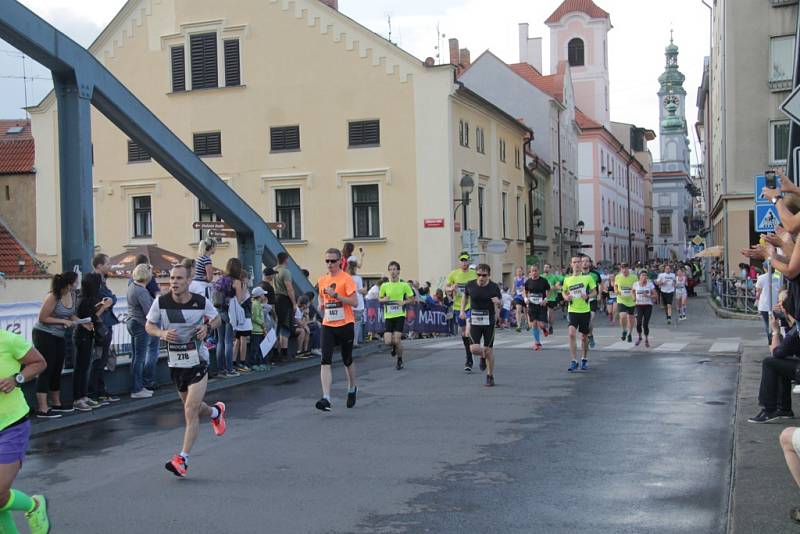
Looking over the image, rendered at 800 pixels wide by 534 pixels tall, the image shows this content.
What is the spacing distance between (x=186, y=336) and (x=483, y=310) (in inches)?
257

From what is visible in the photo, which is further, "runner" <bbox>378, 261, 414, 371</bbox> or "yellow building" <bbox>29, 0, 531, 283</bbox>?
"yellow building" <bbox>29, 0, 531, 283</bbox>

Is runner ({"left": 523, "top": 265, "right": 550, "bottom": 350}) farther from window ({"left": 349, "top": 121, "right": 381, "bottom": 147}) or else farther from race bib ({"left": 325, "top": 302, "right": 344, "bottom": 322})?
window ({"left": 349, "top": 121, "right": 381, "bottom": 147})

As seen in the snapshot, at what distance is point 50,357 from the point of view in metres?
11.1

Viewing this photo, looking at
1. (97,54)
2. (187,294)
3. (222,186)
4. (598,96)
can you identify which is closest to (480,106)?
(97,54)

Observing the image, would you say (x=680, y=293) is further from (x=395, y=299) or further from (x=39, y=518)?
(x=39, y=518)

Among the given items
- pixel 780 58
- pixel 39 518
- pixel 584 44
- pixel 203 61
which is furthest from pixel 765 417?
pixel 584 44

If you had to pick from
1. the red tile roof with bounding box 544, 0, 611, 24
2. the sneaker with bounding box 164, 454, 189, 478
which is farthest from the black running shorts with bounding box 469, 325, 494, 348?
the red tile roof with bounding box 544, 0, 611, 24

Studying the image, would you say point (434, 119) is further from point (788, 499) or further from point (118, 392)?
point (788, 499)

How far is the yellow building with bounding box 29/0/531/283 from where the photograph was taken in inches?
1289

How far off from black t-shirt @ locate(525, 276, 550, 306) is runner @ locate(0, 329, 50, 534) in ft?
47.8

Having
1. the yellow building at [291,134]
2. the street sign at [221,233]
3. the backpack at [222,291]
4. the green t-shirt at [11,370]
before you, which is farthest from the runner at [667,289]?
the green t-shirt at [11,370]

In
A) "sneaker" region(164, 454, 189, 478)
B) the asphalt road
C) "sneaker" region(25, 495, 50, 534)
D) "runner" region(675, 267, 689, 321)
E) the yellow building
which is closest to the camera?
"sneaker" region(25, 495, 50, 534)

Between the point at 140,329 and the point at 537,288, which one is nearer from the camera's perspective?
the point at 140,329

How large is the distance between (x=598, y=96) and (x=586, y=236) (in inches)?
493
